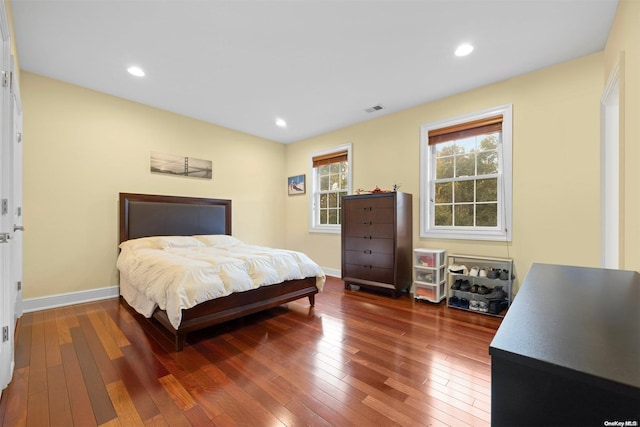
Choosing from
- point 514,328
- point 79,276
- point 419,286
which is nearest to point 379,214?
point 419,286

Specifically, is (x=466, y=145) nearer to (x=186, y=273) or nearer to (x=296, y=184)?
(x=296, y=184)

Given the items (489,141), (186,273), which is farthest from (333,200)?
(186,273)

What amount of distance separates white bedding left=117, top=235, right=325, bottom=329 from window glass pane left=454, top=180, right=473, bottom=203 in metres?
2.01

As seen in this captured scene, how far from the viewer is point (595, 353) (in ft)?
1.63

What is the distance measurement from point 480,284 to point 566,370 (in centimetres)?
319

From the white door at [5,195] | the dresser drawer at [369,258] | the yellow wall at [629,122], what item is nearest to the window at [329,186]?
the dresser drawer at [369,258]

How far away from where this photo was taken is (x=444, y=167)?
3629 mm

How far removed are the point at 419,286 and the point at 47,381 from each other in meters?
3.44

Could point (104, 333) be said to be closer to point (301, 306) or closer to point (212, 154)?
point (301, 306)

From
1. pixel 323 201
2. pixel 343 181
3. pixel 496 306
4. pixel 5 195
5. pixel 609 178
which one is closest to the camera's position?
pixel 5 195

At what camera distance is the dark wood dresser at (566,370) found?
0.42m

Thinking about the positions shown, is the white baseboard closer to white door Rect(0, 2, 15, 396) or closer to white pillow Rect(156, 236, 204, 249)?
white pillow Rect(156, 236, 204, 249)

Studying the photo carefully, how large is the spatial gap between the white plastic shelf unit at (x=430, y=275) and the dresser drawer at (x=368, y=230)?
1.39ft

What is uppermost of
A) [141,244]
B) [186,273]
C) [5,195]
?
[5,195]
